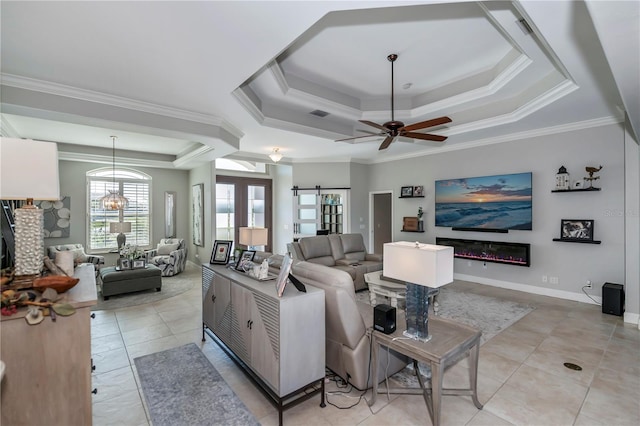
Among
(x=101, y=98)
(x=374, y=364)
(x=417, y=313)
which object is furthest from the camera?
(x=101, y=98)

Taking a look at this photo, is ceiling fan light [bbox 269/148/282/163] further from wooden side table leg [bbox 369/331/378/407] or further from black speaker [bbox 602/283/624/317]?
black speaker [bbox 602/283/624/317]

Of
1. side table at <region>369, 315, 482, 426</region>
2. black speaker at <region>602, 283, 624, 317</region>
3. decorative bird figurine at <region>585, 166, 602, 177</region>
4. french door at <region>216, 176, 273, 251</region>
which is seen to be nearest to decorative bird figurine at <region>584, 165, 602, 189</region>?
decorative bird figurine at <region>585, 166, 602, 177</region>

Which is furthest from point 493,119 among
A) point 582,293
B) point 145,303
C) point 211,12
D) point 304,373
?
point 145,303

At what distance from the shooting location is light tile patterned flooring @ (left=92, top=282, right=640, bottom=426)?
7.31 ft

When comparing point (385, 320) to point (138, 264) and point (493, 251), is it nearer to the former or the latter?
point (493, 251)

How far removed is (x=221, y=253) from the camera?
3.44 metres

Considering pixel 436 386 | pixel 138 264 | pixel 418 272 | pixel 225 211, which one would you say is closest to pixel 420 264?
pixel 418 272

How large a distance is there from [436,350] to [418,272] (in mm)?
516

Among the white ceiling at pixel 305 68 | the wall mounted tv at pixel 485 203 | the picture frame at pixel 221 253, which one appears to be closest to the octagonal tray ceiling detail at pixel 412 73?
the white ceiling at pixel 305 68

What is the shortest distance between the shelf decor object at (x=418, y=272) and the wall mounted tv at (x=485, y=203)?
4385mm

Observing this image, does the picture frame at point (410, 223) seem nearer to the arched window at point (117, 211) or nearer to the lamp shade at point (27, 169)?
the lamp shade at point (27, 169)

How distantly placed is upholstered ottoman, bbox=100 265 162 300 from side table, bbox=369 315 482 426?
481 centimetres

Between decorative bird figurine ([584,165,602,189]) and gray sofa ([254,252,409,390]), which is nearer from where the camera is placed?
gray sofa ([254,252,409,390])

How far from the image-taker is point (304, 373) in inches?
87.0
